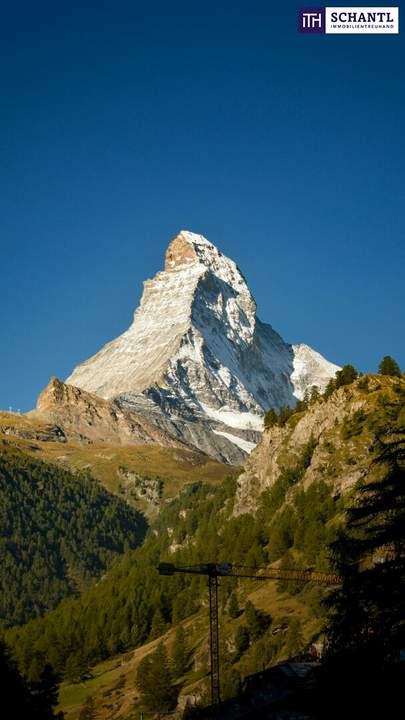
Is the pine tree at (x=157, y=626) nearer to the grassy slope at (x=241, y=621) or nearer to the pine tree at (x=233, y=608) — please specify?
the grassy slope at (x=241, y=621)

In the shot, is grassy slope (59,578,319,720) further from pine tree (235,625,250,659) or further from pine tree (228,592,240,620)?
pine tree (235,625,250,659)

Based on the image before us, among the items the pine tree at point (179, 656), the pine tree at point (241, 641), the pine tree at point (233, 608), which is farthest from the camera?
the pine tree at point (233, 608)

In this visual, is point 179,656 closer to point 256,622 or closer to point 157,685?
point 157,685

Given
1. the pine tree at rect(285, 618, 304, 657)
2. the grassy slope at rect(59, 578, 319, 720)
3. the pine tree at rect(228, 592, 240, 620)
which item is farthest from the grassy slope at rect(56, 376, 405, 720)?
the pine tree at rect(228, 592, 240, 620)

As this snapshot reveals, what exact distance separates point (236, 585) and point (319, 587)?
39.5 metres

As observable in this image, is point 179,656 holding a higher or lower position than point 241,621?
lower

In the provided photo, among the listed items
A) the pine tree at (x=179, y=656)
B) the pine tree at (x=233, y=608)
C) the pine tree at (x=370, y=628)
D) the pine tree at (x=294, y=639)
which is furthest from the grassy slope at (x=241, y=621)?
the pine tree at (x=370, y=628)

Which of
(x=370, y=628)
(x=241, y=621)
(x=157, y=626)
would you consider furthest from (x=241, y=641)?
(x=370, y=628)

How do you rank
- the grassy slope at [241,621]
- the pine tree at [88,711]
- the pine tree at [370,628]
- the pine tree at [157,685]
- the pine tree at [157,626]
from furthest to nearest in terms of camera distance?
1. the pine tree at [157,626]
2. the pine tree at [88,711]
3. the grassy slope at [241,621]
4. the pine tree at [157,685]
5. the pine tree at [370,628]

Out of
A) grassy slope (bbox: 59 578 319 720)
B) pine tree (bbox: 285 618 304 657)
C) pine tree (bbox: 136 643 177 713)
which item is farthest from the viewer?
grassy slope (bbox: 59 578 319 720)

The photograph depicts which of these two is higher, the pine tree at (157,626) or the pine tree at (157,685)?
the pine tree at (157,626)

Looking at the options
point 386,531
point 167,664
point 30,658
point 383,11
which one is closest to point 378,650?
point 386,531

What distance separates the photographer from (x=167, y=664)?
502ft

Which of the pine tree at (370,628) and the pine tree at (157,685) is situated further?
the pine tree at (157,685)
